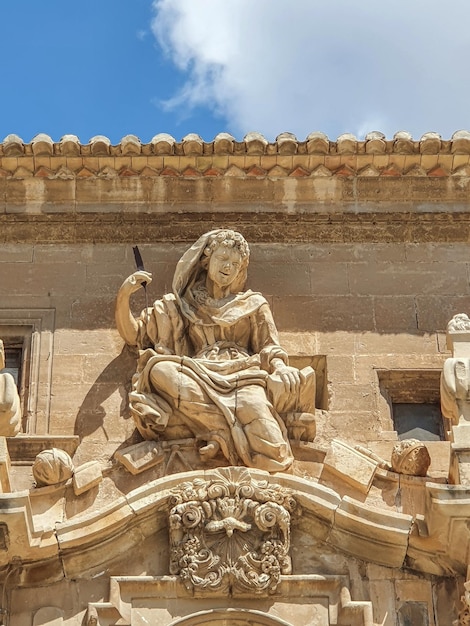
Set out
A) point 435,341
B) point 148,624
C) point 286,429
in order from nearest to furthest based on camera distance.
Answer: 1. point 148,624
2. point 286,429
3. point 435,341

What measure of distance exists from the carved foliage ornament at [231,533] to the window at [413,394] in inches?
71.4

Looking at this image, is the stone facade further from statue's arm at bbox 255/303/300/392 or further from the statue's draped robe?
statue's arm at bbox 255/303/300/392

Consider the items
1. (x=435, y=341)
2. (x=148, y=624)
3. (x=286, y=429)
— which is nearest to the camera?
(x=148, y=624)

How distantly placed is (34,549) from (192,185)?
3807 millimetres

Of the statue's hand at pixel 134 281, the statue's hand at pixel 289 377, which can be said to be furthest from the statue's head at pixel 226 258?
the statue's hand at pixel 289 377

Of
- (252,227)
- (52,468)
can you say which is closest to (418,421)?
(252,227)

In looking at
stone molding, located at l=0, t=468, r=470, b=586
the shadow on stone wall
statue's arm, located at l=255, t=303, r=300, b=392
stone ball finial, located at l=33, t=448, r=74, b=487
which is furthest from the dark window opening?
stone ball finial, located at l=33, t=448, r=74, b=487

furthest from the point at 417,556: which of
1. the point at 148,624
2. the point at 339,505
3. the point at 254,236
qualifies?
the point at 254,236

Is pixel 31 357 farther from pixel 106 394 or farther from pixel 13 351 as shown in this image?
pixel 106 394

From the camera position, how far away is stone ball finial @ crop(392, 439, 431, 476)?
12789mm

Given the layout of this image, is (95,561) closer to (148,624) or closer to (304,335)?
(148,624)

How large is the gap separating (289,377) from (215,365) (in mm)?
534

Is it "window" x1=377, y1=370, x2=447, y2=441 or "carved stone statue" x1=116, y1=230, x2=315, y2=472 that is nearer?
"carved stone statue" x1=116, y1=230, x2=315, y2=472

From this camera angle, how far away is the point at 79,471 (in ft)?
41.8
